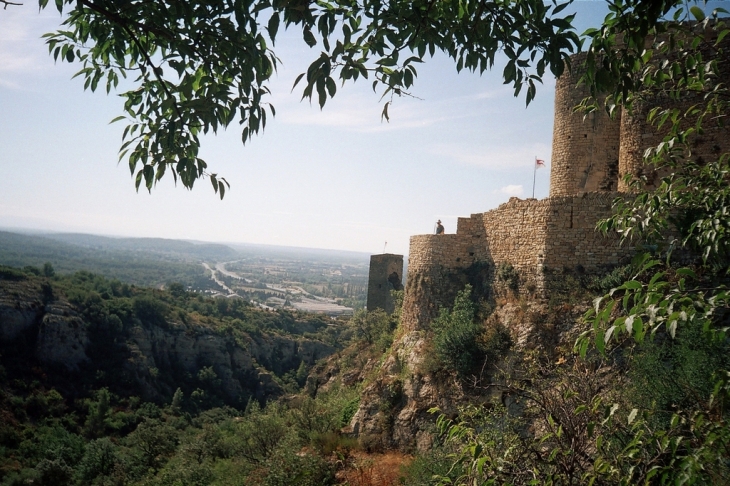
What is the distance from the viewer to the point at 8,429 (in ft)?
120

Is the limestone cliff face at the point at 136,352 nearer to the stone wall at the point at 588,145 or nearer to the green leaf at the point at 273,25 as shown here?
the stone wall at the point at 588,145

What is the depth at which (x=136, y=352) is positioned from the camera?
54469 mm

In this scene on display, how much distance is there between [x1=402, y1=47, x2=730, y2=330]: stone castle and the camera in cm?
1063

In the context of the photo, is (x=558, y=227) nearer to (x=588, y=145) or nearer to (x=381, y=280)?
(x=588, y=145)

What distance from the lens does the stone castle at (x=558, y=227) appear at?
10633 mm

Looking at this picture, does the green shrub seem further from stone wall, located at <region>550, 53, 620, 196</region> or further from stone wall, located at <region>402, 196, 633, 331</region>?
stone wall, located at <region>550, 53, 620, 196</region>

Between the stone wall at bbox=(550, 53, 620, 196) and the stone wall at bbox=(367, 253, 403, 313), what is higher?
the stone wall at bbox=(550, 53, 620, 196)

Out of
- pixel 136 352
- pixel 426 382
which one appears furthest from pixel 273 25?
pixel 136 352

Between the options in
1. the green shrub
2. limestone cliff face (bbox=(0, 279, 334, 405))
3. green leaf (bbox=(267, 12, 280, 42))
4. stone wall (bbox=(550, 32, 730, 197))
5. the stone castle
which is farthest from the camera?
limestone cliff face (bbox=(0, 279, 334, 405))

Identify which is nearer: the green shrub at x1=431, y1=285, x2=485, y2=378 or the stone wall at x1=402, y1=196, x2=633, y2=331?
the stone wall at x1=402, y1=196, x2=633, y2=331

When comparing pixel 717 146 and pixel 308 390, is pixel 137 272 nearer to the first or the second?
pixel 308 390

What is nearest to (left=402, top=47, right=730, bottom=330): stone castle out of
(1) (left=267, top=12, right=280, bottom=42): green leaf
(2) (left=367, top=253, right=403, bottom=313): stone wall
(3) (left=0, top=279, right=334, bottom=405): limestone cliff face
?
(1) (left=267, top=12, right=280, bottom=42): green leaf

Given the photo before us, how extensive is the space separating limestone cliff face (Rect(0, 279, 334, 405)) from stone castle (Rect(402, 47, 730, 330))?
45986 millimetres

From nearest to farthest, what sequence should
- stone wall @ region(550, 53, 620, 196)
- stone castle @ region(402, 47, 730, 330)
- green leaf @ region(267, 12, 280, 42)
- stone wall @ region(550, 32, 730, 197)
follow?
green leaf @ region(267, 12, 280, 42) < stone castle @ region(402, 47, 730, 330) < stone wall @ region(550, 32, 730, 197) < stone wall @ region(550, 53, 620, 196)
